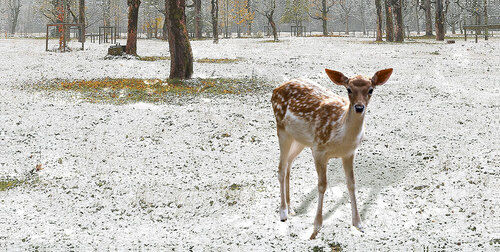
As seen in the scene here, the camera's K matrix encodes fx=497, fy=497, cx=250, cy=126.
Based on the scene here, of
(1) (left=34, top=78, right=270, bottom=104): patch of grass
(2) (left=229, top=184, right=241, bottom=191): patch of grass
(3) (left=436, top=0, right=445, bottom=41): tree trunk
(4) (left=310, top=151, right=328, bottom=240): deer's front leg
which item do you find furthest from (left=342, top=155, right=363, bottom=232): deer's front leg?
(3) (left=436, top=0, right=445, bottom=41): tree trunk

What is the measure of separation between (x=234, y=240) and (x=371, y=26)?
104 m

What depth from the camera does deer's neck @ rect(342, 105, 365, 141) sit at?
5.02m

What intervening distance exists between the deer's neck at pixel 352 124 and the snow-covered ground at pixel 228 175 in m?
1.37

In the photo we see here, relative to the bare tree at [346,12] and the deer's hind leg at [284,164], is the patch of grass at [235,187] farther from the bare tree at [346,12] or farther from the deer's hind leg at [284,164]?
the bare tree at [346,12]

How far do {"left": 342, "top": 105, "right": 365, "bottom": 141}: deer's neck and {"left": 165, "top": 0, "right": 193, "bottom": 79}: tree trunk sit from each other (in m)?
12.7

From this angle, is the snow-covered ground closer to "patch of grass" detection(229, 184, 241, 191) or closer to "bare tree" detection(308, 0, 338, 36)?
"patch of grass" detection(229, 184, 241, 191)

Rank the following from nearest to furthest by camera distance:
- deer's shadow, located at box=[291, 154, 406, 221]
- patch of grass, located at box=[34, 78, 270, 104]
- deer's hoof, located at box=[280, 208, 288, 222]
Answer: deer's hoof, located at box=[280, 208, 288, 222], deer's shadow, located at box=[291, 154, 406, 221], patch of grass, located at box=[34, 78, 270, 104]

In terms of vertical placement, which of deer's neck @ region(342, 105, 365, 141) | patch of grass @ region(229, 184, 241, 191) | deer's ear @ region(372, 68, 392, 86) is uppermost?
deer's ear @ region(372, 68, 392, 86)

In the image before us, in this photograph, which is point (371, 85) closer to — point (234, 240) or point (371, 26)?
point (234, 240)

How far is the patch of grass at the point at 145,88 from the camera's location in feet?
48.2

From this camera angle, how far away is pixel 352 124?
507 cm

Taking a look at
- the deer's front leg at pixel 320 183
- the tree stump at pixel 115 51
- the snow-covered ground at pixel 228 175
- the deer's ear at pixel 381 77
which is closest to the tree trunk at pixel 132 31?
the tree stump at pixel 115 51

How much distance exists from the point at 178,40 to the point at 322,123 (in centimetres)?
1228

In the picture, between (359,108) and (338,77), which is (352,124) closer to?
(359,108)
